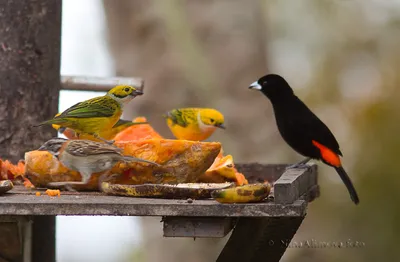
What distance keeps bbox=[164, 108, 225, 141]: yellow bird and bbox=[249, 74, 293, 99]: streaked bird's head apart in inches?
40.4

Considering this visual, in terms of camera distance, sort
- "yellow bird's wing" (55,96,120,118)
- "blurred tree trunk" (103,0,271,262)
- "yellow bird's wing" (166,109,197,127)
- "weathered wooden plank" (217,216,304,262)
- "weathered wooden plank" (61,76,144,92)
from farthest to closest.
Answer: "blurred tree trunk" (103,0,271,262), "yellow bird's wing" (166,109,197,127), "weathered wooden plank" (61,76,144,92), "yellow bird's wing" (55,96,120,118), "weathered wooden plank" (217,216,304,262)

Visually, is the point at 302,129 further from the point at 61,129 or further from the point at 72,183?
the point at 72,183

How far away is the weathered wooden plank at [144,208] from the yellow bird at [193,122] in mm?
3400

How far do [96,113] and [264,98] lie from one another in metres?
4.19

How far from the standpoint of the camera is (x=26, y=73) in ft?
17.2

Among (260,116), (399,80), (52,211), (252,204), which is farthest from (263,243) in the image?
(399,80)

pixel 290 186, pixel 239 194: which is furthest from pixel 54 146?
pixel 290 186

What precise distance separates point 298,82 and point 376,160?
1.39 meters

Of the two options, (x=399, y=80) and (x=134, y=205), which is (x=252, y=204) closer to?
(x=134, y=205)

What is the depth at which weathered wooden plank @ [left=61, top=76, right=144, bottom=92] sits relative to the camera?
5316 mm

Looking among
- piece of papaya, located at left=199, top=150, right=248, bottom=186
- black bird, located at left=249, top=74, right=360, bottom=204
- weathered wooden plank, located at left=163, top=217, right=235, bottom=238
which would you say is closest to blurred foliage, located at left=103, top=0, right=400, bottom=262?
black bird, located at left=249, top=74, right=360, bottom=204

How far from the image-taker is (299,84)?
10.0m

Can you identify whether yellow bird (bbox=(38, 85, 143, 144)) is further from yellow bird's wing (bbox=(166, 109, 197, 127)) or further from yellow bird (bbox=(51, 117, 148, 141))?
yellow bird's wing (bbox=(166, 109, 197, 127))

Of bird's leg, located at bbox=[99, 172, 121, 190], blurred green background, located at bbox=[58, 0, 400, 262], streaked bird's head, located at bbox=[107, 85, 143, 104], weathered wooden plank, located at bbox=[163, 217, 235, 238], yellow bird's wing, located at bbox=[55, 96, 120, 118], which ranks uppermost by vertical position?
streaked bird's head, located at bbox=[107, 85, 143, 104]
